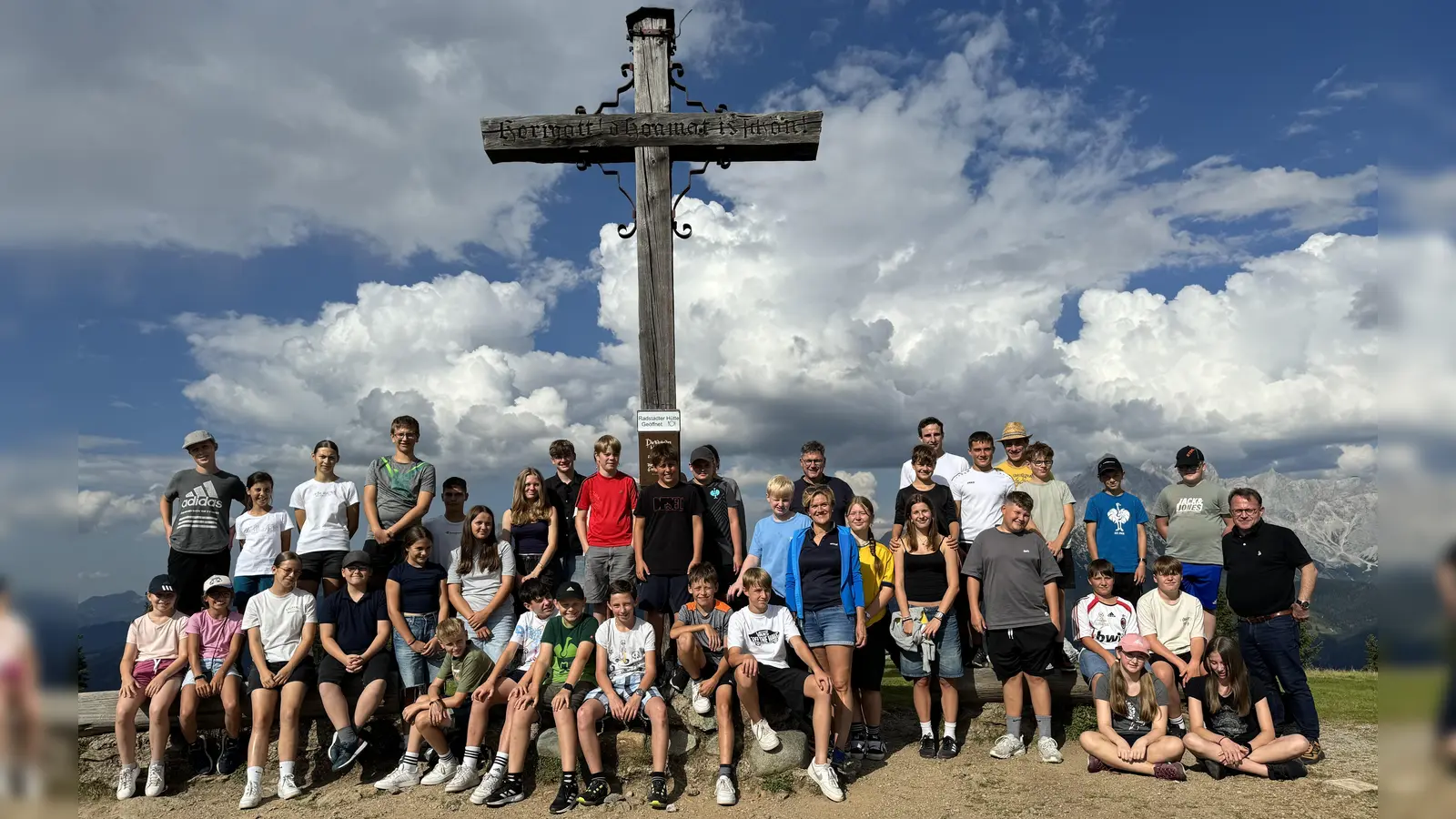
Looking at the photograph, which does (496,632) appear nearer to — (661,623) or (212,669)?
(661,623)

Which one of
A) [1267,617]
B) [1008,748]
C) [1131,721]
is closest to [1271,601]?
[1267,617]

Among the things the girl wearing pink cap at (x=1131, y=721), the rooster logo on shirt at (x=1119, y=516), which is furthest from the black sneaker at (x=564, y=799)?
the rooster logo on shirt at (x=1119, y=516)

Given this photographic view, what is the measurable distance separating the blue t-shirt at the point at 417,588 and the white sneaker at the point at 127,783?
7.61 ft

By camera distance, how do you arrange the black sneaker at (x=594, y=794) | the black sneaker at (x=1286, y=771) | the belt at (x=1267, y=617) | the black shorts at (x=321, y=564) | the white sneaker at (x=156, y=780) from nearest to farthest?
the black sneaker at (x=594, y=794)
the black sneaker at (x=1286, y=771)
the white sneaker at (x=156, y=780)
the belt at (x=1267, y=617)
the black shorts at (x=321, y=564)

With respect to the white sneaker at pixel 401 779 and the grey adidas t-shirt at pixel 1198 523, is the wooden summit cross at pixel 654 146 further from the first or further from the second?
the grey adidas t-shirt at pixel 1198 523

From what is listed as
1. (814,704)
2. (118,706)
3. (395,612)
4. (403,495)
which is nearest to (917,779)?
(814,704)

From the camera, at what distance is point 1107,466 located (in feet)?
25.5

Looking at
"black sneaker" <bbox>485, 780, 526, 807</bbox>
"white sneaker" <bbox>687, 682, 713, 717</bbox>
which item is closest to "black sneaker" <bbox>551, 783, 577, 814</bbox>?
"black sneaker" <bbox>485, 780, 526, 807</bbox>

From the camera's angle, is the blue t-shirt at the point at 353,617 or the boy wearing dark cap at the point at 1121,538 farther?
the boy wearing dark cap at the point at 1121,538

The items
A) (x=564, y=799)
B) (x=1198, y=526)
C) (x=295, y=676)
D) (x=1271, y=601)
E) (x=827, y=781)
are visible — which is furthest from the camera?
(x=1198, y=526)

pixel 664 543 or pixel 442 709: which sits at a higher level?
pixel 664 543

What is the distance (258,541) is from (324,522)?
0.57m

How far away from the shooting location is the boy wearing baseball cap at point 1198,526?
23.9ft

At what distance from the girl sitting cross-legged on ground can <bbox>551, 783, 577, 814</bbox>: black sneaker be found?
461 centimetres
